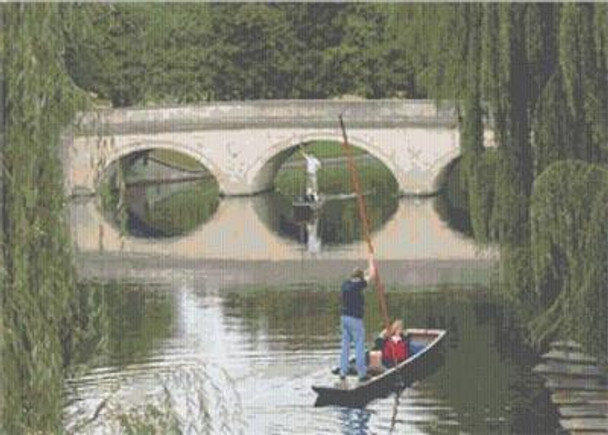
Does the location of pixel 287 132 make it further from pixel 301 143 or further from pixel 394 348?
pixel 394 348

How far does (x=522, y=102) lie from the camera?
12.5 metres

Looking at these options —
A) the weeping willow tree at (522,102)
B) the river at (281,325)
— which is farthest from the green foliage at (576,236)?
the river at (281,325)

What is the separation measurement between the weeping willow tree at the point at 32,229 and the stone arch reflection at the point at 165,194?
16.9 m

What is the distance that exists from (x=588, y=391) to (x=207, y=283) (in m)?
9.59

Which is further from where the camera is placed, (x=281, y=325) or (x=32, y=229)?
(x=281, y=325)

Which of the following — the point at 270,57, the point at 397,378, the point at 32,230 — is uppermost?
the point at 270,57

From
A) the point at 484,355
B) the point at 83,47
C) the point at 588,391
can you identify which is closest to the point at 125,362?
the point at 484,355

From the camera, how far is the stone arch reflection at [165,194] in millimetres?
30359

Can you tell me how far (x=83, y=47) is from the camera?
780cm

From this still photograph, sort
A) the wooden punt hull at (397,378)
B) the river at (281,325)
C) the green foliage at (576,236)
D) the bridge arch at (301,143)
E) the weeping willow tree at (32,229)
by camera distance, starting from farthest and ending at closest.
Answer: the bridge arch at (301,143)
the wooden punt hull at (397,378)
the river at (281,325)
the green foliage at (576,236)
the weeping willow tree at (32,229)

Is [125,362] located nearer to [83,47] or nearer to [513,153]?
[513,153]

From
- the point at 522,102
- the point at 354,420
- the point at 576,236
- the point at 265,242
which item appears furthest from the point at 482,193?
the point at 265,242

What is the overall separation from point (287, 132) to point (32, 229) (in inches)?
1071

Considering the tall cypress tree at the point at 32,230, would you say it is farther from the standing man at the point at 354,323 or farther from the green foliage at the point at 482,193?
the standing man at the point at 354,323
